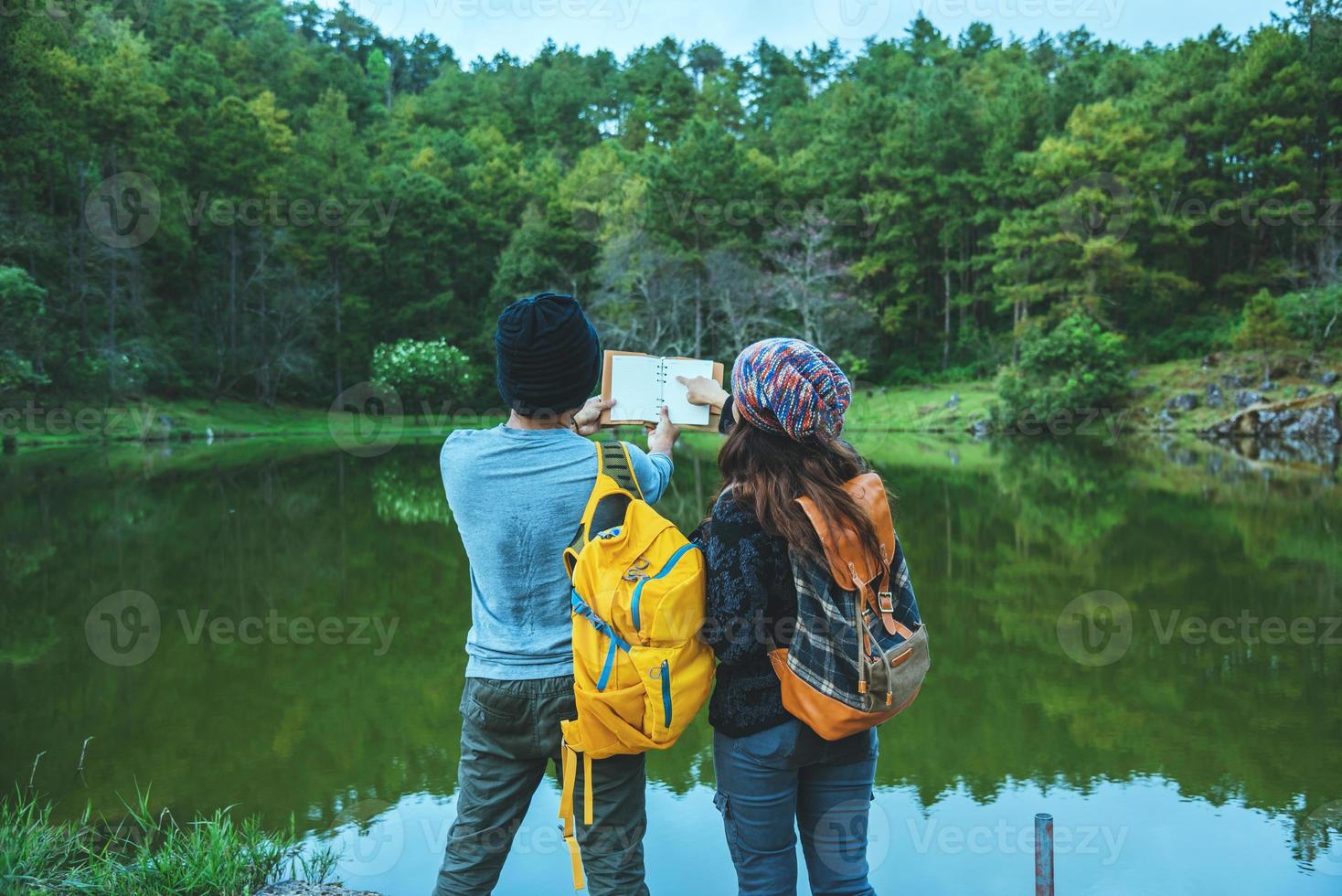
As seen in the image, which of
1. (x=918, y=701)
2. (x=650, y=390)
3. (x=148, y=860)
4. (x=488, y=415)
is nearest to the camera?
(x=650, y=390)

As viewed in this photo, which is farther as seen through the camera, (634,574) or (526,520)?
(526,520)

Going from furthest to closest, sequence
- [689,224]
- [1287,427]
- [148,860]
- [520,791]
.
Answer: [689,224], [1287,427], [148,860], [520,791]

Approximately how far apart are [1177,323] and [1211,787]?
84.1 ft

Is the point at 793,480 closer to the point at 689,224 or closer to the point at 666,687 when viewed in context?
the point at 666,687

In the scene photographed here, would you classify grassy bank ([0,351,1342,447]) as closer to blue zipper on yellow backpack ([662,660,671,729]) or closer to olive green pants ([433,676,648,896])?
olive green pants ([433,676,648,896])

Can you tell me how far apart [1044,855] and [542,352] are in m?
1.39

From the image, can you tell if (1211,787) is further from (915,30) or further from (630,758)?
(915,30)

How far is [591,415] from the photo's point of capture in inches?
76.9

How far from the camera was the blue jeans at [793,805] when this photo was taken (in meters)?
1.73

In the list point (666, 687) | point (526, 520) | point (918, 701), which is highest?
point (526, 520)

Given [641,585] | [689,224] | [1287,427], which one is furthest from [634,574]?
[689,224]

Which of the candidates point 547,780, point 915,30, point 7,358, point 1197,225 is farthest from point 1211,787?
point 915,30

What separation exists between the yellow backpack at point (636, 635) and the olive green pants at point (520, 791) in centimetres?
10

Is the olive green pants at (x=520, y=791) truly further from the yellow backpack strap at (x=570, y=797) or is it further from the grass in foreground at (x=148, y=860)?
the grass in foreground at (x=148, y=860)
